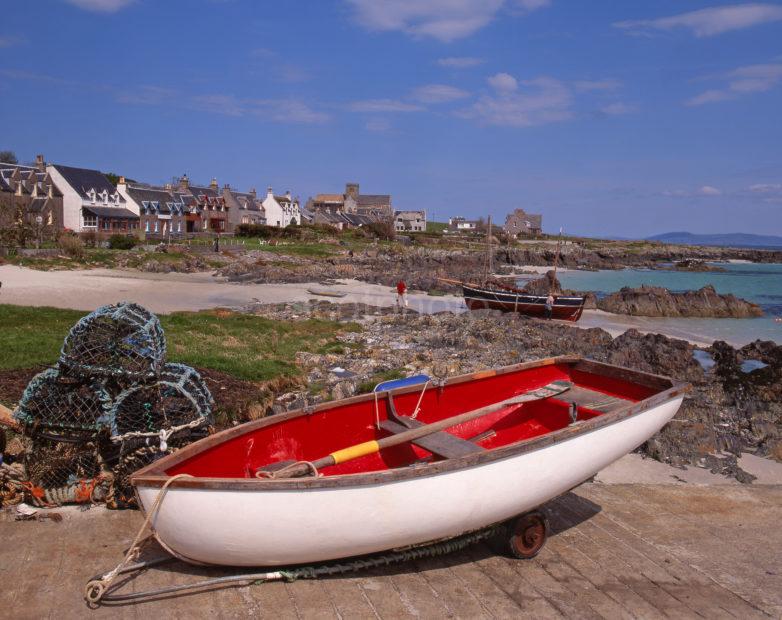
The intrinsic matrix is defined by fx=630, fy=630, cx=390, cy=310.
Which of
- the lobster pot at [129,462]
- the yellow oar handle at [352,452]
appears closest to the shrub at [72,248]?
the lobster pot at [129,462]

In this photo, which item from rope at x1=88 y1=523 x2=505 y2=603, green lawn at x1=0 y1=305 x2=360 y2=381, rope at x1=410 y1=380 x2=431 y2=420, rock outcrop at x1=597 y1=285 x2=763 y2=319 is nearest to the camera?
rope at x1=88 y1=523 x2=505 y2=603

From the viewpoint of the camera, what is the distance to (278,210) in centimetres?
9388

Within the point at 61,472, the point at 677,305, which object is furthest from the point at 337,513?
the point at 677,305

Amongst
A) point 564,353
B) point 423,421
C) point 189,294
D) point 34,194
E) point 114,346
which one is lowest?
point 564,353

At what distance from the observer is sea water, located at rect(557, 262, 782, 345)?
104 ft

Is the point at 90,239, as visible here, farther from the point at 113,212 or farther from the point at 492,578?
the point at 492,578

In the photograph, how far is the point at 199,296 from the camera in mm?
30141

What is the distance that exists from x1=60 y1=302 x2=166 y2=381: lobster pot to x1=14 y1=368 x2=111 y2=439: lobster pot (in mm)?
211

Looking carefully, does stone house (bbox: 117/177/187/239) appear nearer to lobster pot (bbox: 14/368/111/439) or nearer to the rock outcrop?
the rock outcrop

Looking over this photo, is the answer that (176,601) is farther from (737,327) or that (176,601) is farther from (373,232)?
(373,232)

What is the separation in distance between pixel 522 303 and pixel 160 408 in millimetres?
29355

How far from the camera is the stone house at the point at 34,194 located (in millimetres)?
50681

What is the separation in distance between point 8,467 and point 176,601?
2717 millimetres

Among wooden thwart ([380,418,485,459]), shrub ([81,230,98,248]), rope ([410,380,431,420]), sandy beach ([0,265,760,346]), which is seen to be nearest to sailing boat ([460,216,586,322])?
sandy beach ([0,265,760,346])
